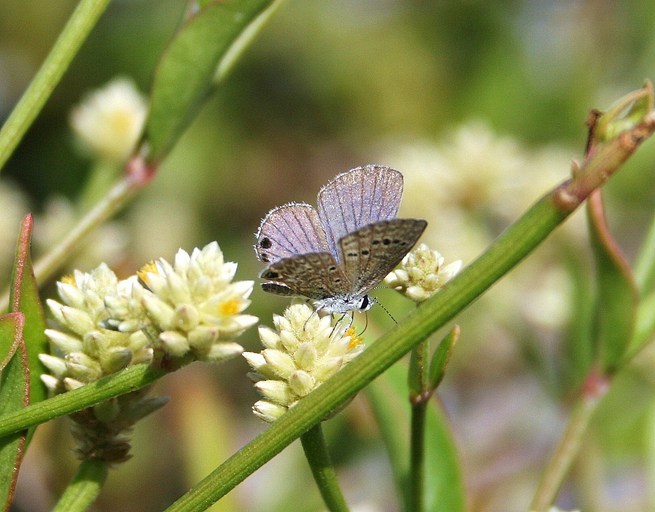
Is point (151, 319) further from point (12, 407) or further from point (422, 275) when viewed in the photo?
point (422, 275)

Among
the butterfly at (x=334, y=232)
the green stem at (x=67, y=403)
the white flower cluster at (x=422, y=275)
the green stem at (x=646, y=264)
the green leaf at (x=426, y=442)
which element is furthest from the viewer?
the green stem at (x=646, y=264)

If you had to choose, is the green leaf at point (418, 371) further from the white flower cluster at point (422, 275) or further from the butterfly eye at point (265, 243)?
the butterfly eye at point (265, 243)

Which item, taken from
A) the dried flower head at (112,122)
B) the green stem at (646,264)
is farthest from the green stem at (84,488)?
the dried flower head at (112,122)

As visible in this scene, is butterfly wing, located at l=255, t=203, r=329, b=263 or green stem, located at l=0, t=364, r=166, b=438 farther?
butterfly wing, located at l=255, t=203, r=329, b=263

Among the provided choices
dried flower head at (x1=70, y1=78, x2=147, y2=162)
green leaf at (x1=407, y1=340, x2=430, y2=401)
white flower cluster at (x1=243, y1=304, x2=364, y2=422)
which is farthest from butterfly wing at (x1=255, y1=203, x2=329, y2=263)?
dried flower head at (x1=70, y1=78, x2=147, y2=162)

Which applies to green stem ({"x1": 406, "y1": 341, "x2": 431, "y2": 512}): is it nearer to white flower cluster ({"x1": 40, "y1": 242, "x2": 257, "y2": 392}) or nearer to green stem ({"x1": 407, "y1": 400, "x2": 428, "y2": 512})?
green stem ({"x1": 407, "y1": 400, "x2": 428, "y2": 512})

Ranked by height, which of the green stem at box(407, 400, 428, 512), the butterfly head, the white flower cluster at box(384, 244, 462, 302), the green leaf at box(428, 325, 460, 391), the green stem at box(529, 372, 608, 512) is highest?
the butterfly head
